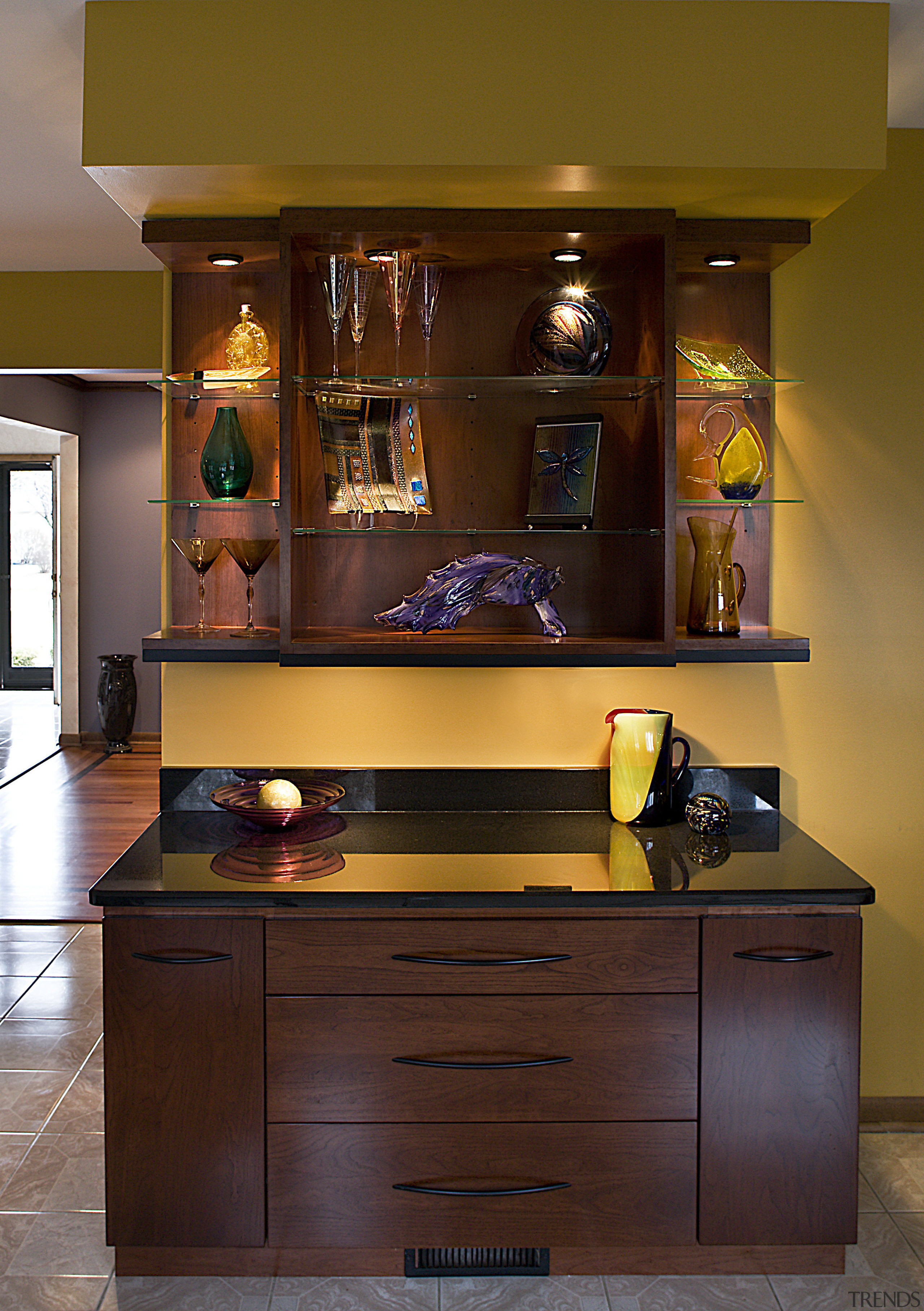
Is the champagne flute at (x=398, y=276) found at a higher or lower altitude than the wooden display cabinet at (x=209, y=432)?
higher

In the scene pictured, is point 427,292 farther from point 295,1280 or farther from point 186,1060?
point 295,1280

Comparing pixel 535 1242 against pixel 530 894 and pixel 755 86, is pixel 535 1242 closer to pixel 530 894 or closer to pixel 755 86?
pixel 530 894

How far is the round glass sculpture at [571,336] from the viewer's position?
239 cm

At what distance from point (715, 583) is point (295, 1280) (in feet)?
5.89

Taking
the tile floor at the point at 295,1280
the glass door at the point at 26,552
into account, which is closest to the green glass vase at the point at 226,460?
the tile floor at the point at 295,1280

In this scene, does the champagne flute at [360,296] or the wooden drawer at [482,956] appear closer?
the wooden drawer at [482,956]

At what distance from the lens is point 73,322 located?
428cm

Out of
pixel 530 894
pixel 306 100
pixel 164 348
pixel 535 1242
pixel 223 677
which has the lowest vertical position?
pixel 535 1242

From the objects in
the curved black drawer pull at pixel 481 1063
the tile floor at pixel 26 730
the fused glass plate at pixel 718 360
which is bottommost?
the tile floor at pixel 26 730

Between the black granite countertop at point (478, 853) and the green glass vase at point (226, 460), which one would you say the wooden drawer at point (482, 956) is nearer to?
the black granite countertop at point (478, 853)

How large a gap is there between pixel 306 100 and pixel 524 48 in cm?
46

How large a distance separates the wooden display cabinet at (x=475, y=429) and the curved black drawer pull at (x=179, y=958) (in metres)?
0.66

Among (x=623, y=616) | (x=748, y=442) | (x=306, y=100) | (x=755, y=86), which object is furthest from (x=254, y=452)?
(x=755, y=86)

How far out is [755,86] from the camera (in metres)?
2.16
